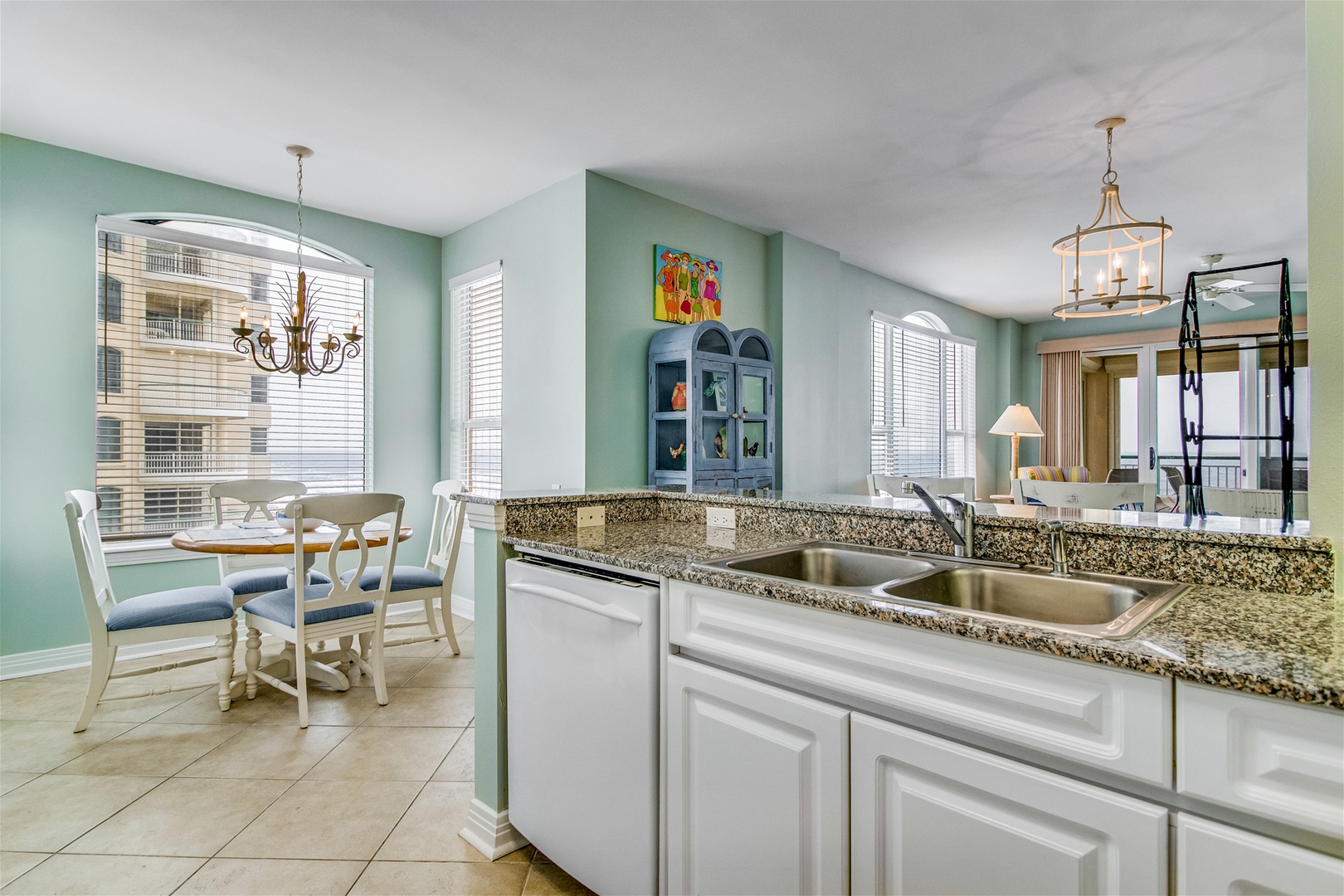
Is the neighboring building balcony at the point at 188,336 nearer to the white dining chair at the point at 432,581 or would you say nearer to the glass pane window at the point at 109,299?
the glass pane window at the point at 109,299

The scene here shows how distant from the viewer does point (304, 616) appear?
2.87 m

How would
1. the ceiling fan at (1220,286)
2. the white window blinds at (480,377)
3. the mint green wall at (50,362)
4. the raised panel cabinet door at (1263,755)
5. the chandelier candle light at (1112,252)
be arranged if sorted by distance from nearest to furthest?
the raised panel cabinet door at (1263,755)
the chandelier candle light at (1112,252)
the mint green wall at (50,362)
the white window blinds at (480,377)
the ceiling fan at (1220,286)

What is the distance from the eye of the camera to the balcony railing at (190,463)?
374cm

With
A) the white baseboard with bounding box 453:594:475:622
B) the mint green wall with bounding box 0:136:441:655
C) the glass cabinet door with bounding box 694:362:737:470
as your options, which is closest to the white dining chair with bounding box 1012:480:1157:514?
the glass cabinet door with bounding box 694:362:737:470

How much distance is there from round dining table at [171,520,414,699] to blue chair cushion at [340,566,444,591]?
181 mm

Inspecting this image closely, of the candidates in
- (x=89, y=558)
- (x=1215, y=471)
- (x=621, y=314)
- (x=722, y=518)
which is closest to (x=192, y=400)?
(x=89, y=558)

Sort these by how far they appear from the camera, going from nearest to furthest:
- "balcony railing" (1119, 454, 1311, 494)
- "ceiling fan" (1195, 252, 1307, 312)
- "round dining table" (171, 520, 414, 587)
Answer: "round dining table" (171, 520, 414, 587) < "ceiling fan" (1195, 252, 1307, 312) < "balcony railing" (1119, 454, 1311, 494)

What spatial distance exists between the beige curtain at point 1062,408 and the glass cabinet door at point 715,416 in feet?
17.6

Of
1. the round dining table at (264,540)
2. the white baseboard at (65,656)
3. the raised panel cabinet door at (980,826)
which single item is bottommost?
the white baseboard at (65,656)

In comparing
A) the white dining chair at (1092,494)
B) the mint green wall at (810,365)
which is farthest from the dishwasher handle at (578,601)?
the mint green wall at (810,365)

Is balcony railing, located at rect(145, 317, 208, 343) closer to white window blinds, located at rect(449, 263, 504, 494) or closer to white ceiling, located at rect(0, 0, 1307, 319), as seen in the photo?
white ceiling, located at rect(0, 0, 1307, 319)

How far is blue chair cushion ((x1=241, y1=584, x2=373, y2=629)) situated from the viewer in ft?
9.45

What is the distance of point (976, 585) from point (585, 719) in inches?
38.8

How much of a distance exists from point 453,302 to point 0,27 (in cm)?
260
